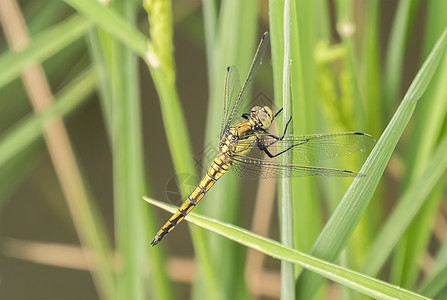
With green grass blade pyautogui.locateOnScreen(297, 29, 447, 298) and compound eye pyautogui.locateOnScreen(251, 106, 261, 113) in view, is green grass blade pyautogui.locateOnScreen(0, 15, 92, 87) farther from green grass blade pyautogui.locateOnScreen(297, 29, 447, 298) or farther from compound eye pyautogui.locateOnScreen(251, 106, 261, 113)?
green grass blade pyautogui.locateOnScreen(297, 29, 447, 298)

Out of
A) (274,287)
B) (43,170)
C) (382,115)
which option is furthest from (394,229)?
(43,170)

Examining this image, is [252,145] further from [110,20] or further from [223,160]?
[110,20]

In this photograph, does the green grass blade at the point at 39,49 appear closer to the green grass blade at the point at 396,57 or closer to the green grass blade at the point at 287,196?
the green grass blade at the point at 287,196

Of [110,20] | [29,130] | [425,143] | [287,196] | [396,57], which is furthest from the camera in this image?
[29,130]


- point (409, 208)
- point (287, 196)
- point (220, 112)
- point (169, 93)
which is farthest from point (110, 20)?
point (409, 208)

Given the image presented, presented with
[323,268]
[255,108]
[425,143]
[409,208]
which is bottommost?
[323,268]

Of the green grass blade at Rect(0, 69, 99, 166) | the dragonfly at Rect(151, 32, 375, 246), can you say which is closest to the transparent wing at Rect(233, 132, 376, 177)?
the dragonfly at Rect(151, 32, 375, 246)
